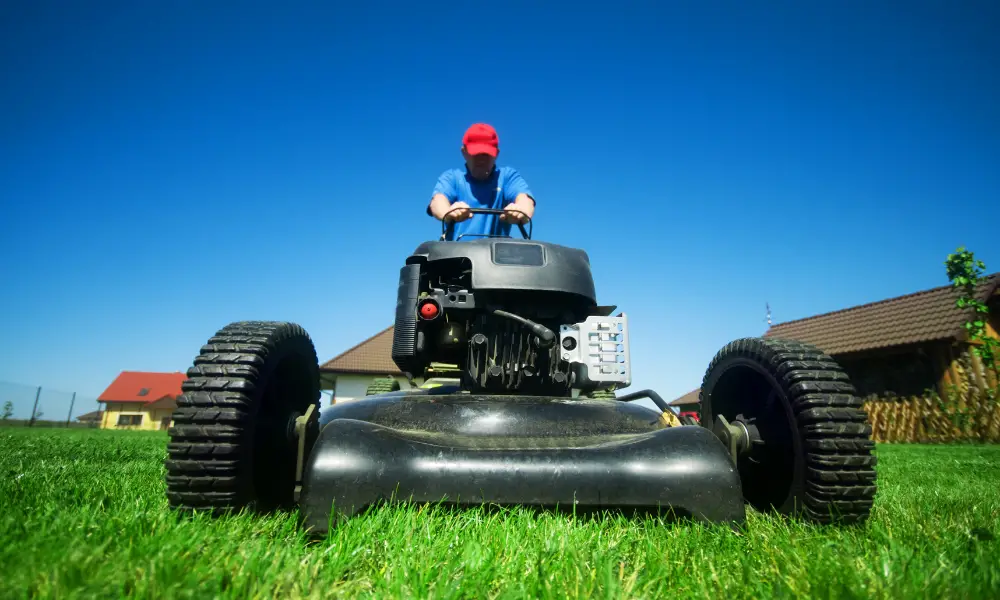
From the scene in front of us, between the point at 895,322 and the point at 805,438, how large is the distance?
18.6 m

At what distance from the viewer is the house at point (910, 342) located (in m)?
15.0

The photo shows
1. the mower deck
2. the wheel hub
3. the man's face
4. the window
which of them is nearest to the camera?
the mower deck

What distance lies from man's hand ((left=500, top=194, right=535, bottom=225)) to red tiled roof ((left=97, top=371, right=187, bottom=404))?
57724 millimetres

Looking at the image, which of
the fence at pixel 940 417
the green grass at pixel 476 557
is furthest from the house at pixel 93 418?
the green grass at pixel 476 557

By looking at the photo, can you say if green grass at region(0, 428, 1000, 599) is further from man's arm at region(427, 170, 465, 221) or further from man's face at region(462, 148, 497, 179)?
man's face at region(462, 148, 497, 179)

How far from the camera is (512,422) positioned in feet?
7.59

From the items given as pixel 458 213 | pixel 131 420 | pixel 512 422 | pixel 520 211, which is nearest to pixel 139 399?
pixel 131 420

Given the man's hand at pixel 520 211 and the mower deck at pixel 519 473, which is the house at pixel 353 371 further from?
the mower deck at pixel 519 473

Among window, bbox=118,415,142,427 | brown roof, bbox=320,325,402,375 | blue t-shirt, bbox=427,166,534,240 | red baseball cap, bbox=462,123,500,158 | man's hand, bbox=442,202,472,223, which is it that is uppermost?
brown roof, bbox=320,325,402,375

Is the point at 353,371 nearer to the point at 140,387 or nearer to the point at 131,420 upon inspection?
the point at 131,420

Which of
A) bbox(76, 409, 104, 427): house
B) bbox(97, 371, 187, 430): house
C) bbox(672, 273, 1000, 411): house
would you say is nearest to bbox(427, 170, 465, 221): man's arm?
bbox(672, 273, 1000, 411): house

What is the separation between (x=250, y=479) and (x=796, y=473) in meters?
1.93

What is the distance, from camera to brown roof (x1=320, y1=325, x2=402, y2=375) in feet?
74.6

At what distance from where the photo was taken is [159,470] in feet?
12.5
